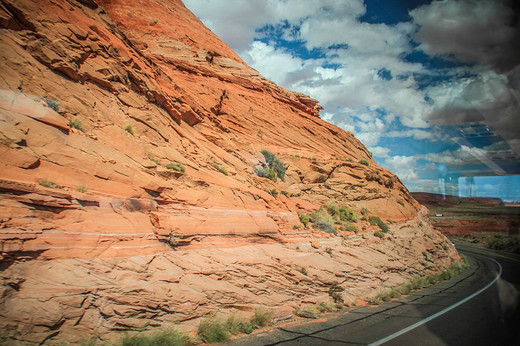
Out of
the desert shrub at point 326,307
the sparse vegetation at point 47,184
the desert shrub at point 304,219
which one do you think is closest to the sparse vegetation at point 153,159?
the sparse vegetation at point 47,184

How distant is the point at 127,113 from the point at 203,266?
661 centimetres

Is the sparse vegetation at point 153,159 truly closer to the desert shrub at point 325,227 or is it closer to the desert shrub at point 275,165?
the desert shrub at point 325,227

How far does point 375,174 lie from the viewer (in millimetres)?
23172

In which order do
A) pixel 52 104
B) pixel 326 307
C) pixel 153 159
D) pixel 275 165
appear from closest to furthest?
1. pixel 52 104
2. pixel 326 307
3. pixel 153 159
4. pixel 275 165

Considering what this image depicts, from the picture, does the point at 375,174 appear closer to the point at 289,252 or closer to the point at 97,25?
the point at 289,252

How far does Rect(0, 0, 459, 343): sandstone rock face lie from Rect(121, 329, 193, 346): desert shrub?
301mm

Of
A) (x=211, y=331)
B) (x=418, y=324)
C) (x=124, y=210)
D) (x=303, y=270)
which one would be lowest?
(x=418, y=324)

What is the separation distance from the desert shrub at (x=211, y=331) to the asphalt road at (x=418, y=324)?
27 cm

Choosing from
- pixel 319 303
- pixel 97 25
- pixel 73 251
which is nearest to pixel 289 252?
pixel 319 303

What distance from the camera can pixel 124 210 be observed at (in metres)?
7.11

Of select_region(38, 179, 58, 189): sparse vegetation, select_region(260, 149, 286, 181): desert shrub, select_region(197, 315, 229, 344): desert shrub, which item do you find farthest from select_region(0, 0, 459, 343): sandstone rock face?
select_region(260, 149, 286, 181): desert shrub

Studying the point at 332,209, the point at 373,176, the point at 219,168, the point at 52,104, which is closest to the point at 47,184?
the point at 52,104

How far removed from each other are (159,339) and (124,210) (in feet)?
10.3

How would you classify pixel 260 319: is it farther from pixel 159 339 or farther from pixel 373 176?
pixel 373 176
